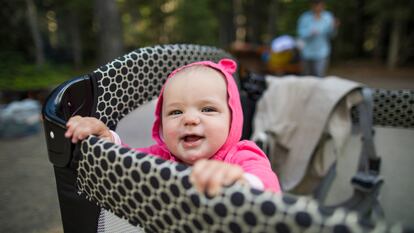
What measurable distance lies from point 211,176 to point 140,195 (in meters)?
0.16

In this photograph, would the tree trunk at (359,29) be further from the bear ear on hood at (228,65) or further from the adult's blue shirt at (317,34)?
the bear ear on hood at (228,65)

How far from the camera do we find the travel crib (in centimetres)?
44

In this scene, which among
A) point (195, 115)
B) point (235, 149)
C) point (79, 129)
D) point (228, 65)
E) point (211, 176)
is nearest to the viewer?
point (211, 176)

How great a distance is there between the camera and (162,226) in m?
0.56

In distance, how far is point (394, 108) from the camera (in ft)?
4.27

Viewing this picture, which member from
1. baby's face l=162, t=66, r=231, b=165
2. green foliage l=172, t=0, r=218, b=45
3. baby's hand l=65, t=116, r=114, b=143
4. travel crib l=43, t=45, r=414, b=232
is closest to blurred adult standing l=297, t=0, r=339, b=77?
baby's face l=162, t=66, r=231, b=165

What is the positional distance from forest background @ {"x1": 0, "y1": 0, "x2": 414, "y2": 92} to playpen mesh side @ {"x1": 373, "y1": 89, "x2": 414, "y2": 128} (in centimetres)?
351

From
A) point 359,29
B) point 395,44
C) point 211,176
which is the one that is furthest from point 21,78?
point 359,29

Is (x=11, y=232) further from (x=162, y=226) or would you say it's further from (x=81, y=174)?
(x=162, y=226)

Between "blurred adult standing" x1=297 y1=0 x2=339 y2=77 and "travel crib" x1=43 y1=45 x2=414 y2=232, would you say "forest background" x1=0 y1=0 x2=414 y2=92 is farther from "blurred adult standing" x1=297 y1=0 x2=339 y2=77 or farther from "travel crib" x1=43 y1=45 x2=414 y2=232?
"travel crib" x1=43 y1=45 x2=414 y2=232

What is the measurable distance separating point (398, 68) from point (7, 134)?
26.0 ft

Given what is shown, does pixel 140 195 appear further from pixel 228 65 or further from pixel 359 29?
pixel 359 29

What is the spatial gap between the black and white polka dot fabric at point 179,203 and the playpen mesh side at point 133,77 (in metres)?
0.37

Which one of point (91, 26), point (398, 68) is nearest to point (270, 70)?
point (398, 68)
